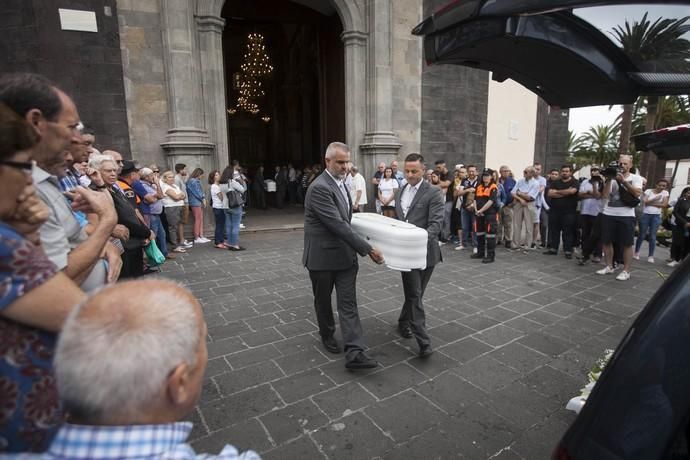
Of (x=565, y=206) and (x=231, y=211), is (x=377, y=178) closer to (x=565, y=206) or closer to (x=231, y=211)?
(x=231, y=211)

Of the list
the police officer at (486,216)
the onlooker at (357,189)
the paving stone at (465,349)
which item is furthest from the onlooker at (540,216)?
the paving stone at (465,349)

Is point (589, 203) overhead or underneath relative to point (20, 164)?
underneath

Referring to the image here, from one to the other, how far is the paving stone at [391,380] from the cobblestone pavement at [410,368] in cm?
1

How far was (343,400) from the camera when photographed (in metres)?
2.84

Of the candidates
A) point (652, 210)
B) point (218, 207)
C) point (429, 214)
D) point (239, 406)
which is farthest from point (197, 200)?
point (652, 210)

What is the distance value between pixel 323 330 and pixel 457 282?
2.88 metres

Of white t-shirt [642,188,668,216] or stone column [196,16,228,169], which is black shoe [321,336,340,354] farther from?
white t-shirt [642,188,668,216]

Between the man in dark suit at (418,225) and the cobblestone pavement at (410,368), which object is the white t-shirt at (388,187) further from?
the man in dark suit at (418,225)

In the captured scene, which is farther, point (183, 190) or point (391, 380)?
point (183, 190)

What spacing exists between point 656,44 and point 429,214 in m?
2.24

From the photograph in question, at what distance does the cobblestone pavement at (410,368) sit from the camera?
2.45m

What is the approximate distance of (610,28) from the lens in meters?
1.59

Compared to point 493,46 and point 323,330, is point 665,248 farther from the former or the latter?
point 493,46

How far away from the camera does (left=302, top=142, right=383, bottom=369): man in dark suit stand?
3.24 meters
